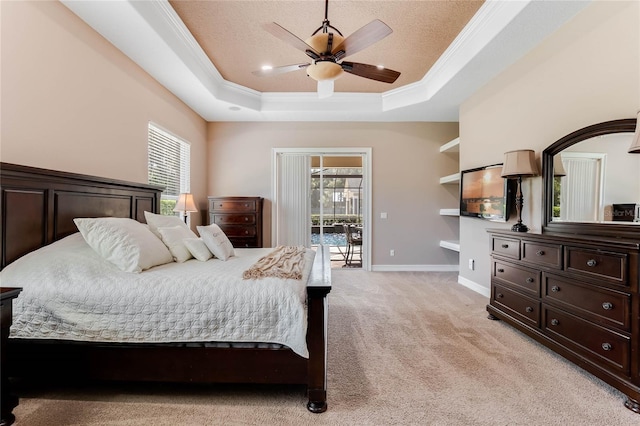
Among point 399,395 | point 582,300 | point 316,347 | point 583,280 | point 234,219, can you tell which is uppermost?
point 234,219

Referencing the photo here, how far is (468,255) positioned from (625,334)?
2439mm

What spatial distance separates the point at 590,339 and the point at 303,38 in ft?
12.1

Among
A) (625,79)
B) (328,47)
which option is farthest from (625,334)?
(328,47)

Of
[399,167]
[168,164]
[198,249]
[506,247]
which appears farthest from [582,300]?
[168,164]

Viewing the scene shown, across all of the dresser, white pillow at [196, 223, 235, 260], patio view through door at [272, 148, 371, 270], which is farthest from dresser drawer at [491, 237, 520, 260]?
the dresser

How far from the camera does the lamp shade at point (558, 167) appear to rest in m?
2.58

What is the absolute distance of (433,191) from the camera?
17.4ft

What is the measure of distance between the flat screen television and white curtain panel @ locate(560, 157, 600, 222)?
2.29ft

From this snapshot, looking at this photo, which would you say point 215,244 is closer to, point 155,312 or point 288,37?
point 155,312

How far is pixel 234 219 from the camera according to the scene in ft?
15.5

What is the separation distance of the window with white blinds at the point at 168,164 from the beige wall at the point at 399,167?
43.4 inches

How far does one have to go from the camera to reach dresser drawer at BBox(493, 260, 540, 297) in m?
2.40

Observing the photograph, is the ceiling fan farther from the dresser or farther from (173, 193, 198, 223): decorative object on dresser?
the dresser

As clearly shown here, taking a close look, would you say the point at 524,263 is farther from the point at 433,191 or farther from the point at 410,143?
the point at 410,143
